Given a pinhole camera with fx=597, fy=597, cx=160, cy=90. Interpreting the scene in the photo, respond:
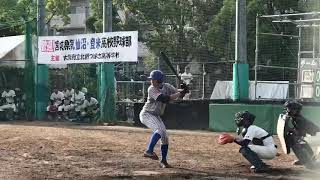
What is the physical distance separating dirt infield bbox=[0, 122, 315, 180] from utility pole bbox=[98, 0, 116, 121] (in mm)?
5342

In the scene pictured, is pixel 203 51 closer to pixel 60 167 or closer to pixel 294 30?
pixel 294 30

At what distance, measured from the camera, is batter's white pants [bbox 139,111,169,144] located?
10.4 meters

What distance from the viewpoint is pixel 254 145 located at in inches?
391

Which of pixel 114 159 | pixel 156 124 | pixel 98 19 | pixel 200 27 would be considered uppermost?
pixel 98 19

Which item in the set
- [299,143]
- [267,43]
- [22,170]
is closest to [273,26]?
[267,43]

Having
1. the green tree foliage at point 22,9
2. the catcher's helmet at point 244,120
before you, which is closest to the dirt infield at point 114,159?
the catcher's helmet at point 244,120

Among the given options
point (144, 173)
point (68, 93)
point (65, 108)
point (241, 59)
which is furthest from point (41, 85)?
point (144, 173)

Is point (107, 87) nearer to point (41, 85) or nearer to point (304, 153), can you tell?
point (41, 85)

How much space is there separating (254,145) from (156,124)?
1.74 m

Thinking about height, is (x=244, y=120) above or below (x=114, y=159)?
above

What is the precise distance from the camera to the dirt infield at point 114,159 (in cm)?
940

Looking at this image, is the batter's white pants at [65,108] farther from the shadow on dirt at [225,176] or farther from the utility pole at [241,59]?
the shadow on dirt at [225,176]

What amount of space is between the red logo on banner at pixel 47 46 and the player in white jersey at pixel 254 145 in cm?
1423

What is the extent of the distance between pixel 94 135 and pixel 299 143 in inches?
283
